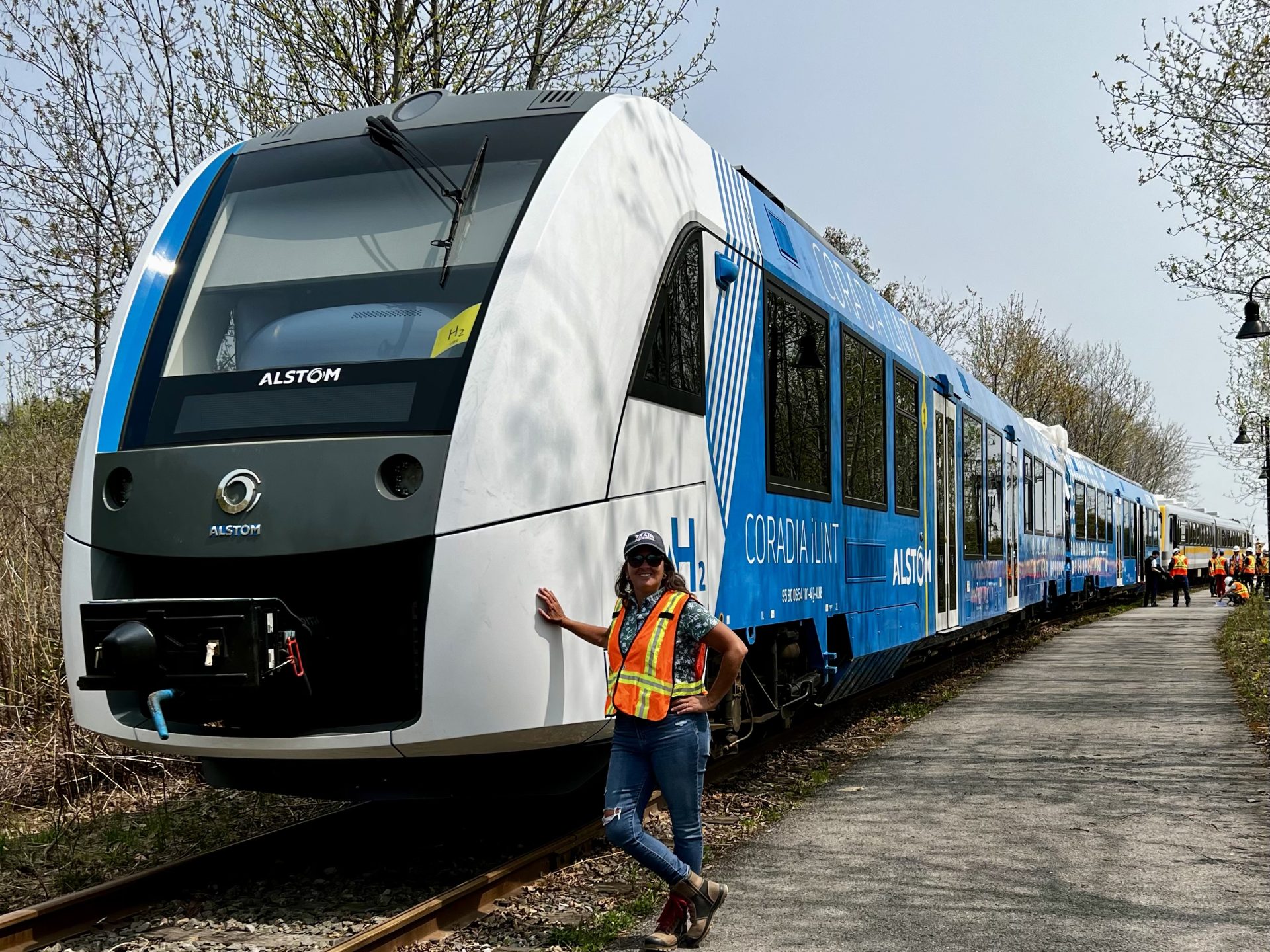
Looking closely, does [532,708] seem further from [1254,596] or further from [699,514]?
[1254,596]

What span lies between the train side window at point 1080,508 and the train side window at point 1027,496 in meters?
6.05

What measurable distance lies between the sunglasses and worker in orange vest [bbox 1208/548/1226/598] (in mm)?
37246

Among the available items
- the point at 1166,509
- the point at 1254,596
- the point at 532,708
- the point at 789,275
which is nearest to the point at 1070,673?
the point at 789,275

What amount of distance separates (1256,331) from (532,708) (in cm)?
1577

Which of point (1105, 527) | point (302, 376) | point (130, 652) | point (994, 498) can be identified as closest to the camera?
point (130, 652)

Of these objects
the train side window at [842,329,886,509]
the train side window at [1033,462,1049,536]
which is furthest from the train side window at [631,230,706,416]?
the train side window at [1033,462,1049,536]

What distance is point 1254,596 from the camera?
109 ft

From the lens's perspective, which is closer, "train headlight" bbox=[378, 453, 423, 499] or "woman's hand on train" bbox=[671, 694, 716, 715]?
"woman's hand on train" bbox=[671, 694, 716, 715]

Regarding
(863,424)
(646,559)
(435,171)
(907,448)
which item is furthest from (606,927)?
(907,448)

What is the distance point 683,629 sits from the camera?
4961mm

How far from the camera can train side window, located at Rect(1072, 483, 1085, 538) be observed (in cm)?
2558

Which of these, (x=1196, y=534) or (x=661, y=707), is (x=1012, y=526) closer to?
(x=661, y=707)

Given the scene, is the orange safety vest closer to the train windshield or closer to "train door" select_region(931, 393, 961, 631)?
the train windshield

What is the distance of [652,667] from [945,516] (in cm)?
830
